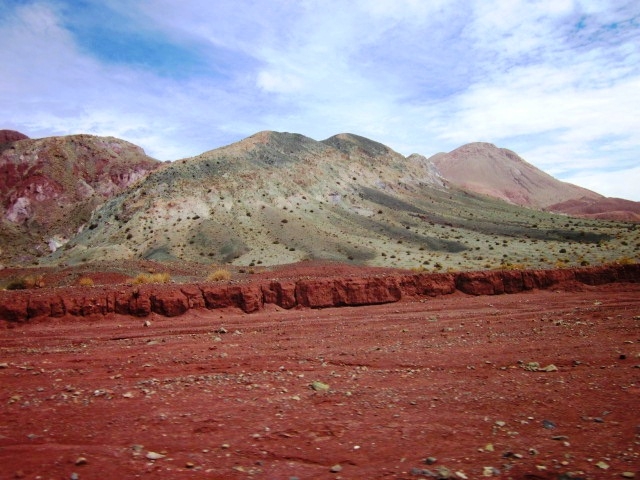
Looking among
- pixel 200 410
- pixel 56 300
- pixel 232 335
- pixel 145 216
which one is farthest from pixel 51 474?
pixel 145 216

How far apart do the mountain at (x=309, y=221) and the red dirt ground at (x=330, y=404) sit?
28.8 metres

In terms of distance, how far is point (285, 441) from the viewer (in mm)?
5863

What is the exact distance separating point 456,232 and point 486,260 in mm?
20057

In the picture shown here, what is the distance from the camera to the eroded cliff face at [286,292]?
56.2ft

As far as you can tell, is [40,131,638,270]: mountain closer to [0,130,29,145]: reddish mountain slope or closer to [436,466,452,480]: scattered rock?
[436,466,452,480]: scattered rock

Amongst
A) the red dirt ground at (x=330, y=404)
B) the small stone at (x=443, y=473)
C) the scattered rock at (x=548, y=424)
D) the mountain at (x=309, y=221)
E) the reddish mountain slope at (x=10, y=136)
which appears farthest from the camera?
the reddish mountain slope at (x=10, y=136)

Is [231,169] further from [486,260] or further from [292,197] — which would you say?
[486,260]

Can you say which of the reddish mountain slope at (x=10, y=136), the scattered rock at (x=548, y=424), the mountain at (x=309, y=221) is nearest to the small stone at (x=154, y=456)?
the scattered rock at (x=548, y=424)

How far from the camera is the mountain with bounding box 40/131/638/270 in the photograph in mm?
50719

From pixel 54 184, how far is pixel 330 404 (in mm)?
102103

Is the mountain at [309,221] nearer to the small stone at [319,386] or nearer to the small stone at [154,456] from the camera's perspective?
the small stone at [319,386]

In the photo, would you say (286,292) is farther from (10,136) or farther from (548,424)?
(10,136)

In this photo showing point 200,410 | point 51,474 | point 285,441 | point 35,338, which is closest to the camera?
point 51,474

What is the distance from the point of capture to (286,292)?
20.2 meters
